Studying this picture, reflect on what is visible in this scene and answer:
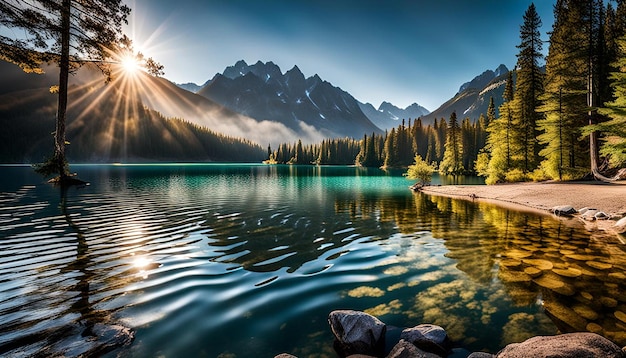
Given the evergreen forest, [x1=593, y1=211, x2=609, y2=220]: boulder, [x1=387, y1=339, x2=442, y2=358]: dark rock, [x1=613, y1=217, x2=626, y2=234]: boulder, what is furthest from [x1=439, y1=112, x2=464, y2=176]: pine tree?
[x1=387, y1=339, x2=442, y2=358]: dark rock

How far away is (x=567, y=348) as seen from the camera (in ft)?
13.8

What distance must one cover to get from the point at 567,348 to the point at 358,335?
3095 mm

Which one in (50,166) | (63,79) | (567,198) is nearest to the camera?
(567,198)

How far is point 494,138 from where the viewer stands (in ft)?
145

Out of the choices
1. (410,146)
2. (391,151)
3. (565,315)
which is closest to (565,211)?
(565,315)

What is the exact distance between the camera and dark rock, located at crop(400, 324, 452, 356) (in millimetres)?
4973

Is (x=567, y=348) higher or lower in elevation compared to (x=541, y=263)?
higher

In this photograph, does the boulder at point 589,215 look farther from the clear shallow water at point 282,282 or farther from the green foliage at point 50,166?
the green foliage at point 50,166

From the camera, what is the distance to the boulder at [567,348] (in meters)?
4.10

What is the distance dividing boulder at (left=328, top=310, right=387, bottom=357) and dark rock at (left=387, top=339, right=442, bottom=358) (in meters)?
0.36

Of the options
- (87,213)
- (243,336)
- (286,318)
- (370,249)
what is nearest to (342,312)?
(286,318)

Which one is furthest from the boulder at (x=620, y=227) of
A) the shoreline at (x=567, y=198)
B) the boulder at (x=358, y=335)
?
the boulder at (x=358, y=335)

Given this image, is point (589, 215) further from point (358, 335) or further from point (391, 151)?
point (391, 151)

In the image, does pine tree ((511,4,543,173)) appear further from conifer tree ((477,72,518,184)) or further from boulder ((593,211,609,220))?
boulder ((593,211,609,220))
